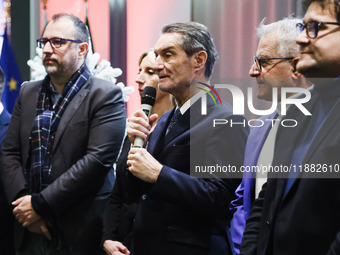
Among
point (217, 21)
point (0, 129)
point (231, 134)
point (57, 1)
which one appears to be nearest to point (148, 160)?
point (231, 134)

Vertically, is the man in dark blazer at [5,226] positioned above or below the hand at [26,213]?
below

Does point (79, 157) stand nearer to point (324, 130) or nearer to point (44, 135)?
point (44, 135)

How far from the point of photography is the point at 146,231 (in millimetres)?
2096

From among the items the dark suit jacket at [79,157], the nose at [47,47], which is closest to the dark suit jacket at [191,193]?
the dark suit jacket at [79,157]

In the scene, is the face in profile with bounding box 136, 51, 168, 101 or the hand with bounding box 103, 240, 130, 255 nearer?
the hand with bounding box 103, 240, 130, 255

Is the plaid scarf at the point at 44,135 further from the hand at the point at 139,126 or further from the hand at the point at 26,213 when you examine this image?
the hand at the point at 139,126

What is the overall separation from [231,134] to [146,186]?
46 centimetres

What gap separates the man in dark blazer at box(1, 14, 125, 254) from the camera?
2584mm

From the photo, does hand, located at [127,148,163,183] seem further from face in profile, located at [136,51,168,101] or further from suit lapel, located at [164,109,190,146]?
face in profile, located at [136,51,168,101]

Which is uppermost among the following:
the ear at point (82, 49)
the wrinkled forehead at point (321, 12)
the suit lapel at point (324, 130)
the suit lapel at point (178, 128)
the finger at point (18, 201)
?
the wrinkled forehead at point (321, 12)

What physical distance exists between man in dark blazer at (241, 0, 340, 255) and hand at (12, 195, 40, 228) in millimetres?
1326

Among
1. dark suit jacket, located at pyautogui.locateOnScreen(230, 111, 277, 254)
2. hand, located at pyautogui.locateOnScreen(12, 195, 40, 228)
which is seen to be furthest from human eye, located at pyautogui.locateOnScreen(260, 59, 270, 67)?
hand, located at pyautogui.locateOnScreen(12, 195, 40, 228)

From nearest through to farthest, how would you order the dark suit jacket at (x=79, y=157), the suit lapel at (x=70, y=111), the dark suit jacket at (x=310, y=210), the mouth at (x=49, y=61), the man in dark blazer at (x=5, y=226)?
the dark suit jacket at (x=310, y=210) → the dark suit jacket at (x=79, y=157) → the suit lapel at (x=70, y=111) → the mouth at (x=49, y=61) → the man in dark blazer at (x=5, y=226)

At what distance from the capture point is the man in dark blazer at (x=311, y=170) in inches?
55.4
